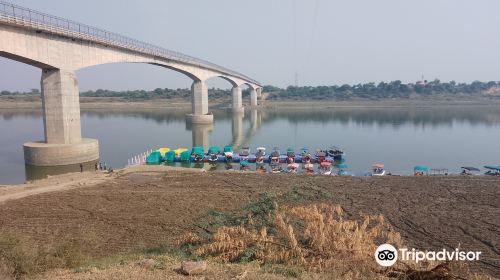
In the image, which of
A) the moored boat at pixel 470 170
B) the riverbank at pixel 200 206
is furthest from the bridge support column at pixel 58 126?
the moored boat at pixel 470 170

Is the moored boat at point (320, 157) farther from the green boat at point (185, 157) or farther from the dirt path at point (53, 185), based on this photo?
the dirt path at point (53, 185)

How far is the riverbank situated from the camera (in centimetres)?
969

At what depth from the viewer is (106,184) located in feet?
55.8

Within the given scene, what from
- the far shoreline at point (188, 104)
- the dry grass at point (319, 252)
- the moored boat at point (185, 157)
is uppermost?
the far shoreline at point (188, 104)

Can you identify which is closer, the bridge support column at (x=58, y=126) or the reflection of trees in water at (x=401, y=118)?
the bridge support column at (x=58, y=126)

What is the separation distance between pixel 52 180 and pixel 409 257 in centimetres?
1697

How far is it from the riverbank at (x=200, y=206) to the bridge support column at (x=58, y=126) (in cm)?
750

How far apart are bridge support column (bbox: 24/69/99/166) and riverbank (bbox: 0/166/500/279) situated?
7.50 meters

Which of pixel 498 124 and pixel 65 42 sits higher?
pixel 65 42

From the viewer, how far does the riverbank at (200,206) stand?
9688 millimetres

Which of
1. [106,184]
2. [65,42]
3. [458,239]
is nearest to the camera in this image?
[458,239]

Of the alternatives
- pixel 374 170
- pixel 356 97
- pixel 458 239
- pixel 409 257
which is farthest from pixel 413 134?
pixel 356 97

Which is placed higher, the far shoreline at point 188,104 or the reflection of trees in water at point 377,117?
the far shoreline at point 188,104

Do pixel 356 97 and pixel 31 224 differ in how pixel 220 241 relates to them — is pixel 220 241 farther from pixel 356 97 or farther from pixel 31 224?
pixel 356 97
